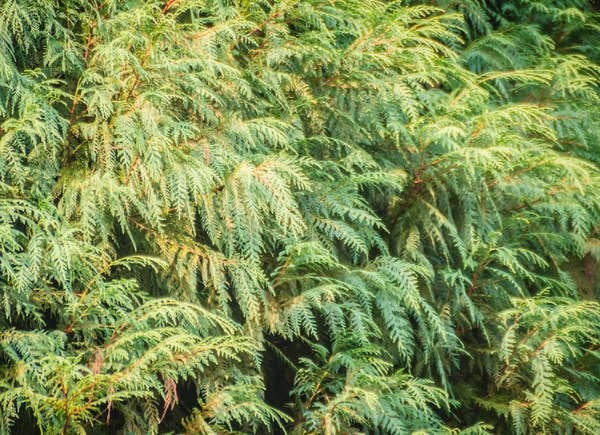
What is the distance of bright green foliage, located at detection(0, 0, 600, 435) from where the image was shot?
2295 mm

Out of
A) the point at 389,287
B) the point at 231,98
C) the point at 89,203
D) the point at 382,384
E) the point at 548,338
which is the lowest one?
the point at 548,338

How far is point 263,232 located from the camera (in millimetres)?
2809

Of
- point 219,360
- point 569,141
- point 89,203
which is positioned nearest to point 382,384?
point 219,360

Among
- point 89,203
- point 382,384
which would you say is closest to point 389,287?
point 382,384

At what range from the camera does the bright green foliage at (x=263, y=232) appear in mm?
2295

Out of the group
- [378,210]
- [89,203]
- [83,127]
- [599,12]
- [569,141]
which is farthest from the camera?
[599,12]

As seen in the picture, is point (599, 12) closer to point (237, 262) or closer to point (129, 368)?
point (237, 262)

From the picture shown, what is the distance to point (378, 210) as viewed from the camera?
141 inches

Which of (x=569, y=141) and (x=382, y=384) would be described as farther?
(x=569, y=141)

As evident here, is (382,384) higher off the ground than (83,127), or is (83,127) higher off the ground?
(83,127)

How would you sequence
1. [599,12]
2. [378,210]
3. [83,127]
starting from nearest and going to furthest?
[83,127] < [378,210] < [599,12]

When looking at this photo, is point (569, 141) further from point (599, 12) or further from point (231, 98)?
point (231, 98)

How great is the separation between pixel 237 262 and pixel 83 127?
922mm

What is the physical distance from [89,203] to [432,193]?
1.85 metres
